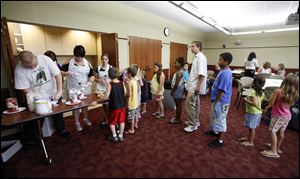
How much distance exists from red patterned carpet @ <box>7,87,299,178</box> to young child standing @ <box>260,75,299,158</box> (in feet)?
0.33

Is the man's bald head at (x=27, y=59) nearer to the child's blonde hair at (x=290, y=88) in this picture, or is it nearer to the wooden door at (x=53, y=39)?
the wooden door at (x=53, y=39)

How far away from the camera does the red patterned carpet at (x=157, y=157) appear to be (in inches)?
65.7

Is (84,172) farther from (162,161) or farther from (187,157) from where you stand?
(187,157)

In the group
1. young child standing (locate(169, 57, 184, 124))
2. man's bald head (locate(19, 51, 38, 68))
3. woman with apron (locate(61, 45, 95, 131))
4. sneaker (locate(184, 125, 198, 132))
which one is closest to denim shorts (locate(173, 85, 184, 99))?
young child standing (locate(169, 57, 184, 124))

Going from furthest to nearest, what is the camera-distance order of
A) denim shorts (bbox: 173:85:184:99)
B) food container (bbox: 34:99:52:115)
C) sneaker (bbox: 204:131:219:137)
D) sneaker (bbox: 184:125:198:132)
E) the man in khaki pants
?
denim shorts (bbox: 173:85:184:99) → sneaker (bbox: 184:125:198:132) → sneaker (bbox: 204:131:219:137) → the man in khaki pants → food container (bbox: 34:99:52:115)

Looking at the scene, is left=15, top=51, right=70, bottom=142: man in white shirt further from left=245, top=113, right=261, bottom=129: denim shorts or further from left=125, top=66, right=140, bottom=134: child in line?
left=245, top=113, right=261, bottom=129: denim shorts

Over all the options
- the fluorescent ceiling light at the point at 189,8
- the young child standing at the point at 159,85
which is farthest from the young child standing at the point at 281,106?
the young child standing at the point at 159,85

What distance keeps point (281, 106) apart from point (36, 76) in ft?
9.91

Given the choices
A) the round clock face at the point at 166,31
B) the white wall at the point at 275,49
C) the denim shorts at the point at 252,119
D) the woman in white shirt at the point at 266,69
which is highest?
the round clock face at the point at 166,31

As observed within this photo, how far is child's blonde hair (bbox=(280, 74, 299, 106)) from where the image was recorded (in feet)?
4.62

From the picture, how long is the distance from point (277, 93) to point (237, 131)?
1.27 metres

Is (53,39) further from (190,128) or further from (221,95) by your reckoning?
(221,95)

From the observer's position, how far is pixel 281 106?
1.74 meters

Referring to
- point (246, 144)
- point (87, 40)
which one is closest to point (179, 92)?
point (246, 144)
